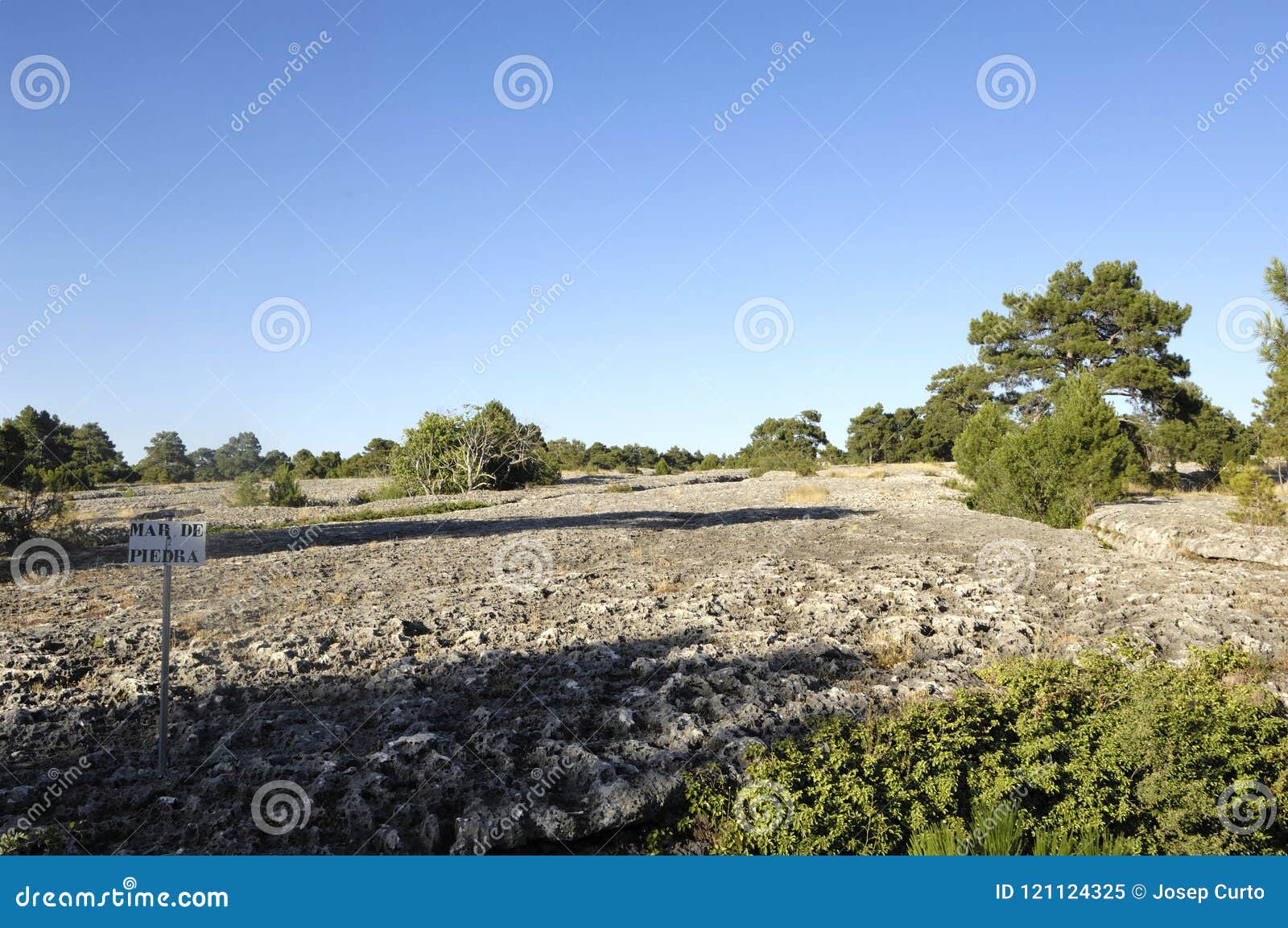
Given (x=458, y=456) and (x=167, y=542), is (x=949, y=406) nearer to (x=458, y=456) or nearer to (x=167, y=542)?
(x=458, y=456)

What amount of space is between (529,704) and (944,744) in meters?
3.25

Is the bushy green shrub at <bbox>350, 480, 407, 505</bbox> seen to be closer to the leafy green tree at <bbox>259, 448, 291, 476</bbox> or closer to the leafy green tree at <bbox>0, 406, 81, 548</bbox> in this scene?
the leafy green tree at <bbox>259, 448, 291, 476</bbox>

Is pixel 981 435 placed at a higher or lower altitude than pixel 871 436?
lower

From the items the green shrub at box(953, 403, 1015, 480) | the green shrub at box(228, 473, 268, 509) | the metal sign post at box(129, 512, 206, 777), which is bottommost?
the metal sign post at box(129, 512, 206, 777)

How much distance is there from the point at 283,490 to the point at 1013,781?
92.1ft

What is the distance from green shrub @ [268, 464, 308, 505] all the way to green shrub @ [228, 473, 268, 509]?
0.35 metres

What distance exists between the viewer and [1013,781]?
4887 millimetres

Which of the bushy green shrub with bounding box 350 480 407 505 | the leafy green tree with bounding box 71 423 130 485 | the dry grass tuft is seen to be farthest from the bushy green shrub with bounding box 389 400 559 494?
the dry grass tuft

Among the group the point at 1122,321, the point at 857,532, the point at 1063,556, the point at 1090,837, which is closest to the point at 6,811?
the point at 1090,837

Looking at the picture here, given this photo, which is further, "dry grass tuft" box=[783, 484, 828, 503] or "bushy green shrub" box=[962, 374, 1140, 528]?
"dry grass tuft" box=[783, 484, 828, 503]

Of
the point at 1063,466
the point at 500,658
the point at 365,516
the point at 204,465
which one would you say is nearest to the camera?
the point at 500,658

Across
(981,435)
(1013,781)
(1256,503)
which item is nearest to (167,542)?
(1013,781)

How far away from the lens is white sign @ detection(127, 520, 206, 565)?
564cm

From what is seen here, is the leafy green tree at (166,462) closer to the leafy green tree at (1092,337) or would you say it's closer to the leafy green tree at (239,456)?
the leafy green tree at (239,456)
